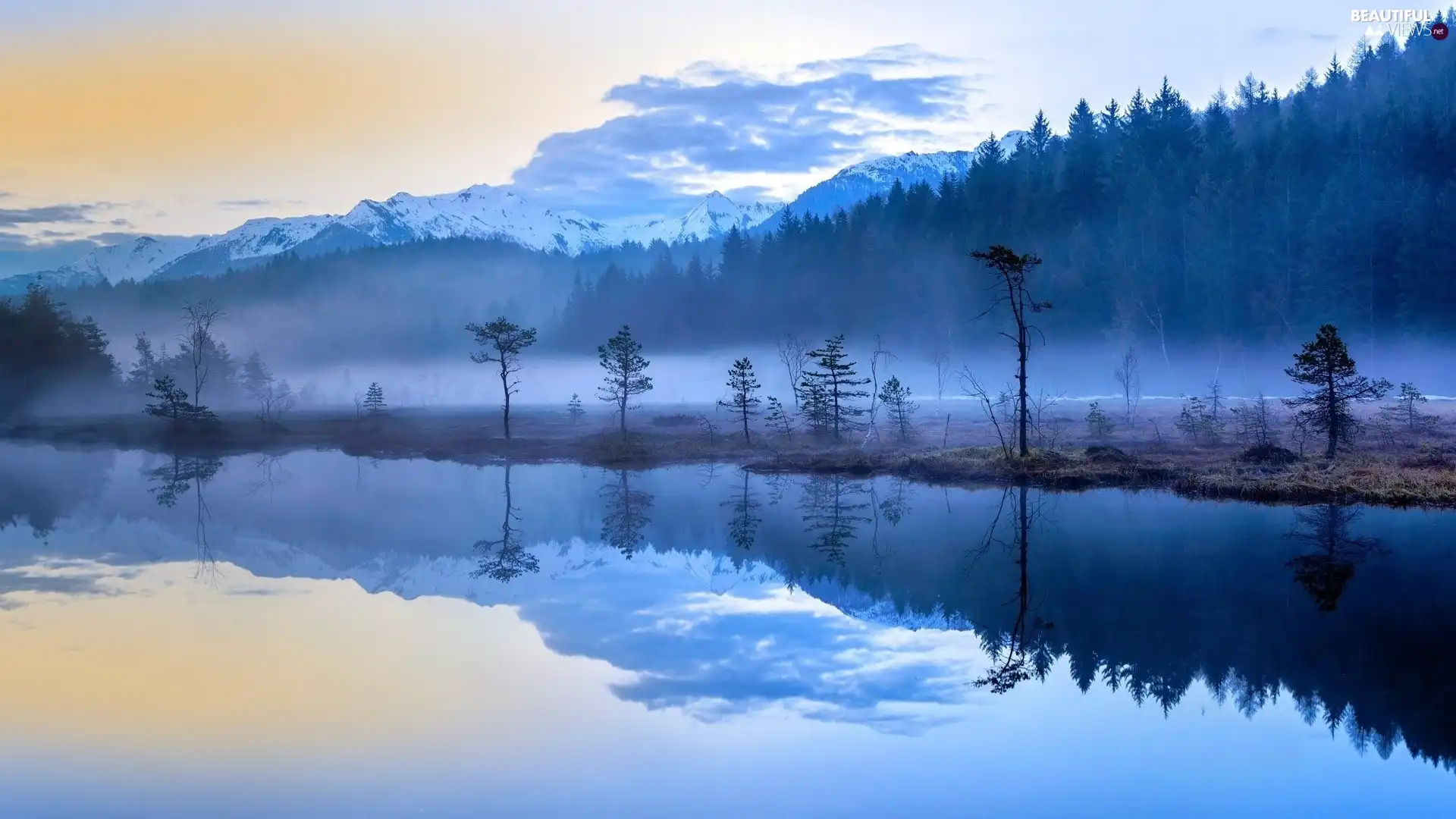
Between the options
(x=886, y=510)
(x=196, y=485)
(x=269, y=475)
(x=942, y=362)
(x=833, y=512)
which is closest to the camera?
(x=886, y=510)

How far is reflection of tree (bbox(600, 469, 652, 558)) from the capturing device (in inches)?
1271

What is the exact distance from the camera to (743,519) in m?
35.2

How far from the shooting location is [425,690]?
17.2 metres

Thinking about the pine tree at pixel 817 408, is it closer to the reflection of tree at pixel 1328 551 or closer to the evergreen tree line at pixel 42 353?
the reflection of tree at pixel 1328 551

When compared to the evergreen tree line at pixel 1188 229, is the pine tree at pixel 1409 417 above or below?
A: below

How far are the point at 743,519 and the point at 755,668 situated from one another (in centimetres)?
1704

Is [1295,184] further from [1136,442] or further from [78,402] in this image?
[78,402]

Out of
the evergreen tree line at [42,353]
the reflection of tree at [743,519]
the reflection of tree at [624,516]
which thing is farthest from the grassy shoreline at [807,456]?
the evergreen tree line at [42,353]

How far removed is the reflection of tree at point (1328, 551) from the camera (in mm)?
21266

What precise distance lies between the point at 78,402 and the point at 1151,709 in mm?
131932

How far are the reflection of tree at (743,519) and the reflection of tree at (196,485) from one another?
15.1m

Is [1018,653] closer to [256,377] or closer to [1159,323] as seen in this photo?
[1159,323]

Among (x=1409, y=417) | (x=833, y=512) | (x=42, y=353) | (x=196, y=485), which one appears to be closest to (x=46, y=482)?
(x=196, y=485)

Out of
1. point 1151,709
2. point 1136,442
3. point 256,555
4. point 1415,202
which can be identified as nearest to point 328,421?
point 256,555
